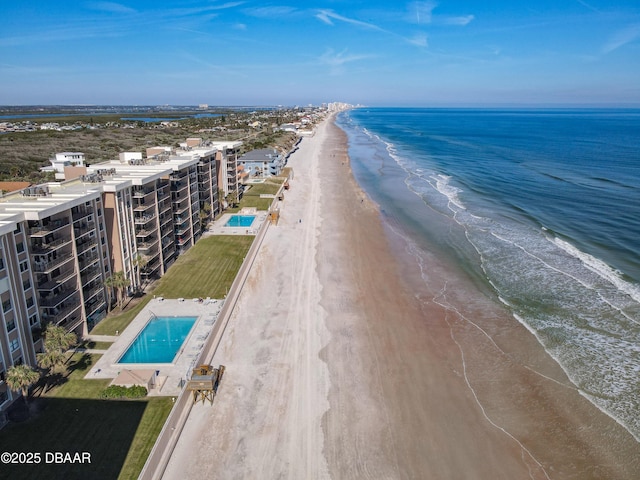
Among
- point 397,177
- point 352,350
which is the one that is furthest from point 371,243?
point 397,177

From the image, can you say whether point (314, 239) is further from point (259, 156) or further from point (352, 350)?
point (259, 156)

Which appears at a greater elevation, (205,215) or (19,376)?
(205,215)

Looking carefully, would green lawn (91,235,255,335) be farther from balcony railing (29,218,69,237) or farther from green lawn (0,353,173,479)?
balcony railing (29,218,69,237)

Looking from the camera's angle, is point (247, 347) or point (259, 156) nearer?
point (247, 347)

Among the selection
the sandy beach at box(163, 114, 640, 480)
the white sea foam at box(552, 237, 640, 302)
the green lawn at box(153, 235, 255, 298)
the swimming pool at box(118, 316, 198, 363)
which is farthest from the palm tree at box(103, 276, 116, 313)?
the white sea foam at box(552, 237, 640, 302)

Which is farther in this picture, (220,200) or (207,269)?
(220,200)

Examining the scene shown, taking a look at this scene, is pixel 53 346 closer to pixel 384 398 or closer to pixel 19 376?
pixel 19 376

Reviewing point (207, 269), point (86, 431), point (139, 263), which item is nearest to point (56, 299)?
point (86, 431)

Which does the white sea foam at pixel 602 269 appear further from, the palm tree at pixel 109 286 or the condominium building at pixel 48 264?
the condominium building at pixel 48 264
